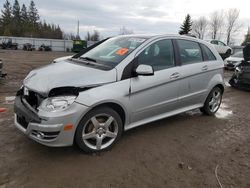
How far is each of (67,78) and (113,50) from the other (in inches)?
45.6

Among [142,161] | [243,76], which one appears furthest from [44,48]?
[142,161]

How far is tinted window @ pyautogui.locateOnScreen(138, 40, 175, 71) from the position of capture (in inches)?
155

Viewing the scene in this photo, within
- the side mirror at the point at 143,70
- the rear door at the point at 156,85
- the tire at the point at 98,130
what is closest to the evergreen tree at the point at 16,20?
the rear door at the point at 156,85

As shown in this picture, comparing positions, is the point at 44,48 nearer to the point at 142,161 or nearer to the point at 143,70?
the point at 143,70

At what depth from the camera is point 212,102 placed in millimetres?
5418

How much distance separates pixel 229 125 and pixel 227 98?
110 inches

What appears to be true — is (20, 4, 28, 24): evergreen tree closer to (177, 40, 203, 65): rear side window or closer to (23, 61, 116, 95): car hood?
(177, 40, 203, 65): rear side window

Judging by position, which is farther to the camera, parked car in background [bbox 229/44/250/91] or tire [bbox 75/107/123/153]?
parked car in background [bbox 229/44/250/91]

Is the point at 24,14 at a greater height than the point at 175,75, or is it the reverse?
the point at 24,14

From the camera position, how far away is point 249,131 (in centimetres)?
475

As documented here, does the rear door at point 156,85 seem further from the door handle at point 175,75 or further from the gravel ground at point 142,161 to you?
the gravel ground at point 142,161

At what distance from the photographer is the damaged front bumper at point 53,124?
2.98m

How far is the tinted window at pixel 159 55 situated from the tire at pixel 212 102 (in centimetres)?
153

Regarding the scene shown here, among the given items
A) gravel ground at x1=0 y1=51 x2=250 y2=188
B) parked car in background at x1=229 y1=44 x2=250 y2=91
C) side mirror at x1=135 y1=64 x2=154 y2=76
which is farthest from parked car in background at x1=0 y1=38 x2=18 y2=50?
side mirror at x1=135 y1=64 x2=154 y2=76
